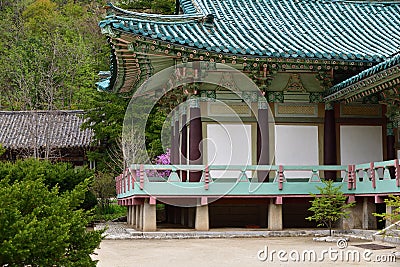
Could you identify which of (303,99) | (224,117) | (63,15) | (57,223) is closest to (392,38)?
(303,99)

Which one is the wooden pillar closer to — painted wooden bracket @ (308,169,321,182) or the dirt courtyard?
painted wooden bracket @ (308,169,321,182)

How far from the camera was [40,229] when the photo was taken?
228 inches

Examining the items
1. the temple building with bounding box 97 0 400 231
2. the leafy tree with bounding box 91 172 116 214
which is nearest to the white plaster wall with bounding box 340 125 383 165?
the temple building with bounding box 97 0 400 231

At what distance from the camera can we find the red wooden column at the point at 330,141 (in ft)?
53.7

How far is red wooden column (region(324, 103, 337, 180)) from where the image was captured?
16359mm

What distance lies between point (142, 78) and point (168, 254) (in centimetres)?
836

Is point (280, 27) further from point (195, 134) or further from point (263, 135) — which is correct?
point (195, 134)

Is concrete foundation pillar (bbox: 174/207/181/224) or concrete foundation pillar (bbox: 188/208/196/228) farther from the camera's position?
concrete foundation pillar (bbox: 174/207/181/224)

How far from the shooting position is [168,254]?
10.5 metres

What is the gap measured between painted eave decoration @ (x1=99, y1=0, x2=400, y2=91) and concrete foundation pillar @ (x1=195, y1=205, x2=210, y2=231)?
12.0ft

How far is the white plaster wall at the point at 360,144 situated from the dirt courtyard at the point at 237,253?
13.5 ft

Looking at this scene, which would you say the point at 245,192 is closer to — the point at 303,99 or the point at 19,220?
the point at 303,99

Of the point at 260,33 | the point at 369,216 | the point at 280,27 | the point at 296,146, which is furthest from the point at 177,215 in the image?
the point at 280,27

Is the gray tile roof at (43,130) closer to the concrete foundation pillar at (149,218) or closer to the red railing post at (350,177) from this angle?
the concrete foundation pillar at (149,218)
